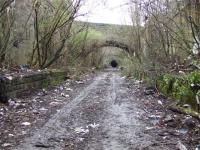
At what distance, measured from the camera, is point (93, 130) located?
7066 millimetres

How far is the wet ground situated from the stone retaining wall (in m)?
0.57

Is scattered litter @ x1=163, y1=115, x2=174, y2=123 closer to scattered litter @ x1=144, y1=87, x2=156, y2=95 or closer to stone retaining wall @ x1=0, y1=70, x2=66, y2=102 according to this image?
stone retaining wall @ x1=0, y1=70, x2=66, y2=102

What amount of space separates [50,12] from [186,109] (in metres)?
11.9

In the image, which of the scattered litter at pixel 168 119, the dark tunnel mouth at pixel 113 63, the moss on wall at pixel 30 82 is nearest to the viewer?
the scattered litter at pixel 168 119

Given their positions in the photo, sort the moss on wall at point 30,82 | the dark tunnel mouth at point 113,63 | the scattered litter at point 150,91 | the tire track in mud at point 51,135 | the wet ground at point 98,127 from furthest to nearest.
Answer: the dark tunnel mouth at point 113,63 → the scattered litter at point 150,91 → the moss on wall at point 30,82 → the wet ground at point 98,127 → the tire track in mud at point 51,135

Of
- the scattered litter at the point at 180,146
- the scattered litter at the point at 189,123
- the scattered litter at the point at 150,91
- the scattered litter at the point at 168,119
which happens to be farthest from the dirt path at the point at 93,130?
the scattered litter at the point at 150,91

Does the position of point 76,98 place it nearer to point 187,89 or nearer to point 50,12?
point 187,89

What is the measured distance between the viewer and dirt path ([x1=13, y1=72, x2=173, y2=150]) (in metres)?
5.93

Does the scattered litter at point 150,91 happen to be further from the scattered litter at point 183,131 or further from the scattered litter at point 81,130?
the scattered litter at point 81,130

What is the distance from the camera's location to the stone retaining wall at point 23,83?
32.6ft

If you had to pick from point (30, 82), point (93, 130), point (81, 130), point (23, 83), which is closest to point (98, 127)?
point (93, 130)

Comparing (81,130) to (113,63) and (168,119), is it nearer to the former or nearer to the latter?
(168,119)

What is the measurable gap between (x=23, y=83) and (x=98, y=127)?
5045 mm

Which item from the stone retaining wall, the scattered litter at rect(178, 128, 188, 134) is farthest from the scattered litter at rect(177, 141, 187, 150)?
the stone retaining wall
